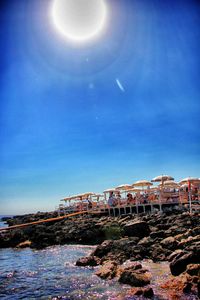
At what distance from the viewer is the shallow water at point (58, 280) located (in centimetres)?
917

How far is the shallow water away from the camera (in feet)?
30.1

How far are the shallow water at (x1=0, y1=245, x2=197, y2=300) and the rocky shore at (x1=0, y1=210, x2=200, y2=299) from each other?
1.23 ft

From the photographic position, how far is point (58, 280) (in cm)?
1127

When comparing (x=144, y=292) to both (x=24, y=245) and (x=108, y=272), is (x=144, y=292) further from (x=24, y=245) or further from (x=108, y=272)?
(x=24, y=245)

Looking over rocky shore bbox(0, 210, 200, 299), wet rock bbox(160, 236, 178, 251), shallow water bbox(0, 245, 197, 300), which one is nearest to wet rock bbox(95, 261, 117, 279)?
rocky shore bbox(0, 210, 200, 299)

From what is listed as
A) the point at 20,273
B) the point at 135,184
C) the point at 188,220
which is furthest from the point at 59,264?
the point at 135,184

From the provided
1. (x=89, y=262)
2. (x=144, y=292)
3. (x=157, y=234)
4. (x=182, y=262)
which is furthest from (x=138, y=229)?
(x=144, y=292)

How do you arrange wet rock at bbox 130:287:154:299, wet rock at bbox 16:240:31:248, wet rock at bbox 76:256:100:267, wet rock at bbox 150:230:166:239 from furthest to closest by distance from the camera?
1. wet rock at bbox 16:240:31:248
2. wet rock at bbox 150:230:166:239
3. wet rock at bbox 76:256:100:267
4. wet rock at bbox 130:287:154:299

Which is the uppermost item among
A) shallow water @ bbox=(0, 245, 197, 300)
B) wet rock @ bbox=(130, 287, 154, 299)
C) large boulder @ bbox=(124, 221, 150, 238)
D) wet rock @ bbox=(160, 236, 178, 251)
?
large boulder @ bbox=(124, 221, 150, 238)

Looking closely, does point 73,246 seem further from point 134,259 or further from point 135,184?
point 135,184

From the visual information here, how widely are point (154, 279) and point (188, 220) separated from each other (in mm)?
7562

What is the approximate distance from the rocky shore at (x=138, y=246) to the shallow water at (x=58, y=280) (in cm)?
38

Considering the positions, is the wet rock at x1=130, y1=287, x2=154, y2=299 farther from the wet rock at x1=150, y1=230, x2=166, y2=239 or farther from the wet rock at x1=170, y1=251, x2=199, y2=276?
the wet rock at x1=150, y1=230, x2=166, y2=239

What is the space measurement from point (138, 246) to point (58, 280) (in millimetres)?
4195
